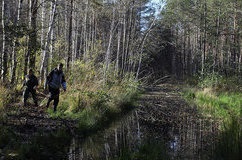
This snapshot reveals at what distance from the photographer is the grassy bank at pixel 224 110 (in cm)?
689

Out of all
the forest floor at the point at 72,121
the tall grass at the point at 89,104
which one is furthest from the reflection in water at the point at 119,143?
the tall grass at the point at 89,104

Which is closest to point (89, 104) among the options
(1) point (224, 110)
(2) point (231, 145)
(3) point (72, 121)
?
(3) point (72, 121)

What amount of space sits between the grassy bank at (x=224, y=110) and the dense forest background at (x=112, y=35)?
4.16 metres

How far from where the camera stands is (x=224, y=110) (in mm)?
14312

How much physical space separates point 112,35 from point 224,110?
913 cm

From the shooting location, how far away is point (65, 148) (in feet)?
26.7

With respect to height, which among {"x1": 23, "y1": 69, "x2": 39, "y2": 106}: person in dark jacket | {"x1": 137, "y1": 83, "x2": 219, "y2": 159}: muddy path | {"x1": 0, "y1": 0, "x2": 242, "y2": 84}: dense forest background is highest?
{"x1": 0, "y1": 0, "x2": 242, "y2": 84}: dense forest background

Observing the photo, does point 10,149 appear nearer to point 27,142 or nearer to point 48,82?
point 27,142

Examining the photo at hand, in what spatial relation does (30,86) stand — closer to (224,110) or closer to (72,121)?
(72,121)

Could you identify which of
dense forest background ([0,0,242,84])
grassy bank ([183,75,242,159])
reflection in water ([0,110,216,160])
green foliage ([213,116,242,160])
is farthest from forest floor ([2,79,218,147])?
green foliage ([213,116,242,160])

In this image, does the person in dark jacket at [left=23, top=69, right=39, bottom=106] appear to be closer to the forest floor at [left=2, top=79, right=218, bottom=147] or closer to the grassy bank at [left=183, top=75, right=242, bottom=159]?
the forest floor at [left=2, top=79, right=218, bottom=147]

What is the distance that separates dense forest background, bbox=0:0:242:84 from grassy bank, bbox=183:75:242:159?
4164 millimetres

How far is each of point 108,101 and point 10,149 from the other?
6854mm

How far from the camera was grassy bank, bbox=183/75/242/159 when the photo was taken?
689 centimetres
